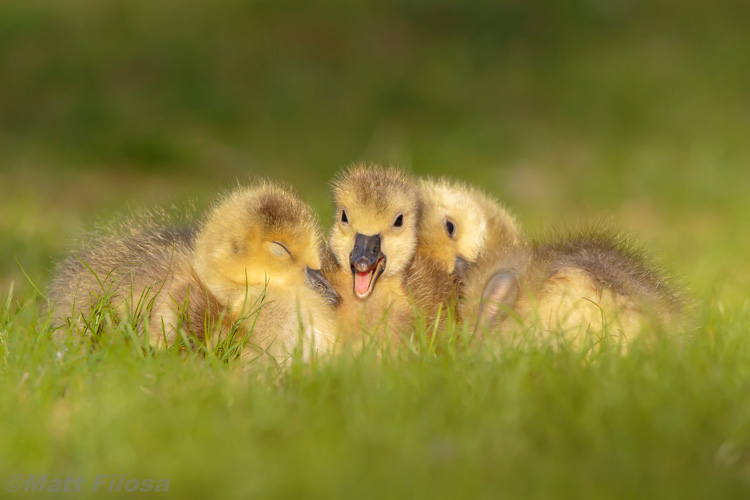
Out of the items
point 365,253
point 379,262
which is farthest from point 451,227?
point 365,253

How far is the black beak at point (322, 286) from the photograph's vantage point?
320 cm

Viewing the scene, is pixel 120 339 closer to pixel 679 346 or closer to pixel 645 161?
pixel 679 346

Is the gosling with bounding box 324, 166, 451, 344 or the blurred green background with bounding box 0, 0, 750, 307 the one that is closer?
the gosling with bounding box 324, 166, 451, 344

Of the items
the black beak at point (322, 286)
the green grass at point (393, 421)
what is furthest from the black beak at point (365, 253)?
the green grass at point (393, 421)

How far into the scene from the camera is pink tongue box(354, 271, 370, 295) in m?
3.23

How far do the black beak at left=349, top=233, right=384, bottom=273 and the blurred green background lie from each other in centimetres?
318

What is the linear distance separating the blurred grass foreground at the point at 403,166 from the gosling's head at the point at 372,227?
0.58 m

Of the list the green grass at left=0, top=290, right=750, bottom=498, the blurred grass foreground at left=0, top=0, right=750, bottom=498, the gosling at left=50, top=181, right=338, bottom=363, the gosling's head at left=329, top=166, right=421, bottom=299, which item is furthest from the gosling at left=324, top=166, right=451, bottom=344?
the blurred grass foreground at left=0, top=0, right=750, bottom=498

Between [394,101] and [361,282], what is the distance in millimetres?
6173

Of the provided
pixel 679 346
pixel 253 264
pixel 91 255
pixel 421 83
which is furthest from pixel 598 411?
pixel 421 83

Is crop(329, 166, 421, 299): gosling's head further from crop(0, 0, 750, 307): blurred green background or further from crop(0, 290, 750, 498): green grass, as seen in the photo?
crop(0, 0, 750, 307): blurred green background

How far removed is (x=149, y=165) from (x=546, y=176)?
3813 mm

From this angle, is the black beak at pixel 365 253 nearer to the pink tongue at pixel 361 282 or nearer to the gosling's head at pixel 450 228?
the pink tongue at pixel 361 282

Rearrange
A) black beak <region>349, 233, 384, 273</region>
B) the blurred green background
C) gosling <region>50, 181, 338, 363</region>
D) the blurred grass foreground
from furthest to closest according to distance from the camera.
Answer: the blurred green background
black beak <region>349, 233, 384, 273</region>
gosling <region>50, 181, 338, 363</region>
the blurred grass foreground
